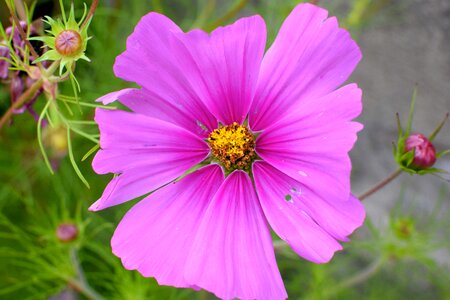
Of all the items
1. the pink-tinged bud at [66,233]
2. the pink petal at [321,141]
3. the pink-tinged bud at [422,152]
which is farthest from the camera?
the pink-tinged bud at [66,233]

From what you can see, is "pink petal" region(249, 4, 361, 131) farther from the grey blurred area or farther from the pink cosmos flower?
the grey blurred area

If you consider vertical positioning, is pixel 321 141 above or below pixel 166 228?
above

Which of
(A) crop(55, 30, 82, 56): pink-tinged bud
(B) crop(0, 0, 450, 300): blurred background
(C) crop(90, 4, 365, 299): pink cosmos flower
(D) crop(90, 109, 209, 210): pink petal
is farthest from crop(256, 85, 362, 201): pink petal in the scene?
(B) crop(0, 0, 450, 300): blurred background

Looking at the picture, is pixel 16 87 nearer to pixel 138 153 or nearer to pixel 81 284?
pixel 138 153

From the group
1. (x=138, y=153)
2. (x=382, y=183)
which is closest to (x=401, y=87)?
(x=382, y=183)

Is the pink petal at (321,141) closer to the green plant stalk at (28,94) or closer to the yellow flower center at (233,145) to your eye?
the yellow flower center at (233,145)

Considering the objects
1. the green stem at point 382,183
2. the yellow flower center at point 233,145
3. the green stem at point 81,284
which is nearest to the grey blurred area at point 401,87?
the green stem at point 382,183
